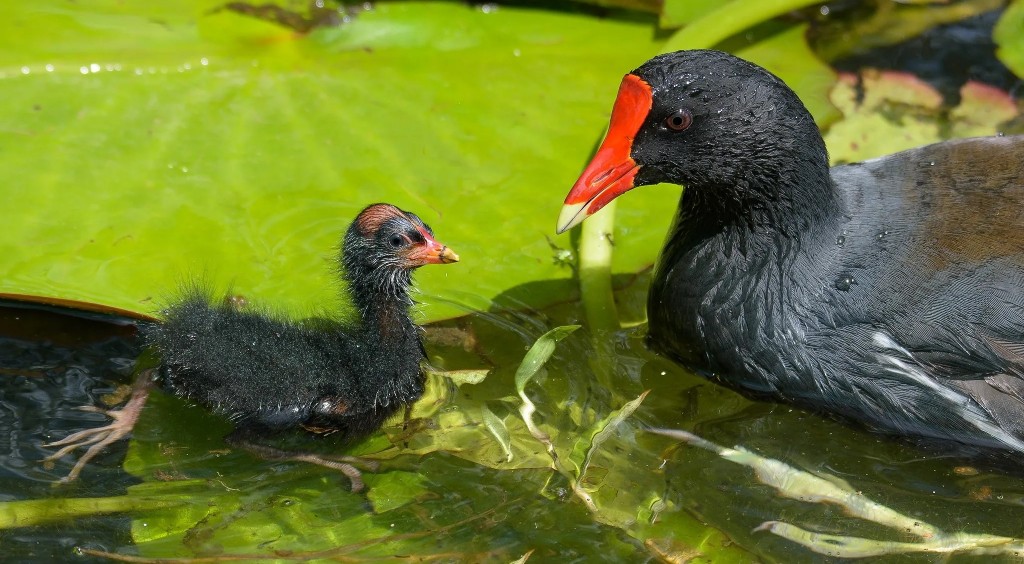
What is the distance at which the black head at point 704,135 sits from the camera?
101 inches

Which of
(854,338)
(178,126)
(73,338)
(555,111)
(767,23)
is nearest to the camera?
(854,338)

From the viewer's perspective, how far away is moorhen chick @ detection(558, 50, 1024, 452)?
2607mm

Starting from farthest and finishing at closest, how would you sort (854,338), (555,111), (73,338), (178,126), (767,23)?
(767,23), (555,111), (178,126), (73,338), (854,338)

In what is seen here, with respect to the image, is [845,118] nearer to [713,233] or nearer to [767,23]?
[767,23]

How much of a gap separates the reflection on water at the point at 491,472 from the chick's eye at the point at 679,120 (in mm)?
713

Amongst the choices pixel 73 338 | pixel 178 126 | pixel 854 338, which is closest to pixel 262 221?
pixel 178 126

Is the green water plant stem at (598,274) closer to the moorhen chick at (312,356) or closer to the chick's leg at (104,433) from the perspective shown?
the moorhen chick at (312,356)

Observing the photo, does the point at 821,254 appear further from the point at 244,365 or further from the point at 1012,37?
the point at 1012,37

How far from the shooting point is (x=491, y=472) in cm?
272

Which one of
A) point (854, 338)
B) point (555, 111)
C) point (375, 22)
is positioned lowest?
point (854, 338)

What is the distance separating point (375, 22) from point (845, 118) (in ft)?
5.12

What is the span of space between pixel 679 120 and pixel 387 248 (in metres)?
0.77

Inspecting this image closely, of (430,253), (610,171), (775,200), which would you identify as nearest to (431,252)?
(430,253)

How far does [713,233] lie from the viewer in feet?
9.42
